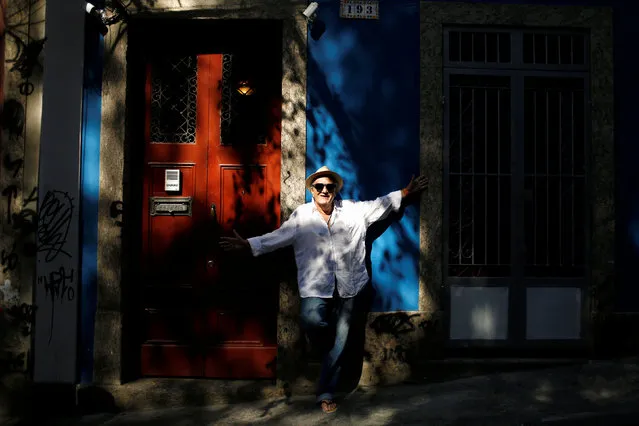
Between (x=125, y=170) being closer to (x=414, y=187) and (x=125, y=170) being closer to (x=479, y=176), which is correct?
(x=414, y=187)

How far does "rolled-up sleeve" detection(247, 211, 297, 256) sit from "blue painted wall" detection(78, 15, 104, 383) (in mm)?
1466

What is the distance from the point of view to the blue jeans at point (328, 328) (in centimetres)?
478

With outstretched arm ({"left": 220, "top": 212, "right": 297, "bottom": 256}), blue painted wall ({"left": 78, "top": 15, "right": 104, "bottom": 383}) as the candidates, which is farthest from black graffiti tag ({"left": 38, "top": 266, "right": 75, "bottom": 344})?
outstretched arm ({"left": 220, "top": 212, "right": 297, "bottom": 256})

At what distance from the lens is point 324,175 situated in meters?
4.97

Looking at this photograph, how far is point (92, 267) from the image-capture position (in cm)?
518

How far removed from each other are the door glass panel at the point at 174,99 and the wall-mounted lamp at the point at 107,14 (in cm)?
52

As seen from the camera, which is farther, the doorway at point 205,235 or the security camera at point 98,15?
the doorway at point 205,235

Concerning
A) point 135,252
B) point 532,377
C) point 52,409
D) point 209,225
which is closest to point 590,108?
point 532,377

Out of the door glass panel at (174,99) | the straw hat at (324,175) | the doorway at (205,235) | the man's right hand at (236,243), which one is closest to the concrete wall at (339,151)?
the straw hat at (324,175)

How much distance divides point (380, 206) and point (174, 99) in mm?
2179

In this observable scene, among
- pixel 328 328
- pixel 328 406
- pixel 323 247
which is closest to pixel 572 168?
pixel 323 247

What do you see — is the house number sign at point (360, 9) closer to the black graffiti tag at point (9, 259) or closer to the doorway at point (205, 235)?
the doorway at point (205, 235)

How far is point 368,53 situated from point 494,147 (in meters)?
1.45

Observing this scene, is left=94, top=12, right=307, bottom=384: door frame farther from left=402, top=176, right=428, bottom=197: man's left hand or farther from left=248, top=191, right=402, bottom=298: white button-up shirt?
left=402, top=176, right=428, bottom=197: man's left hand
